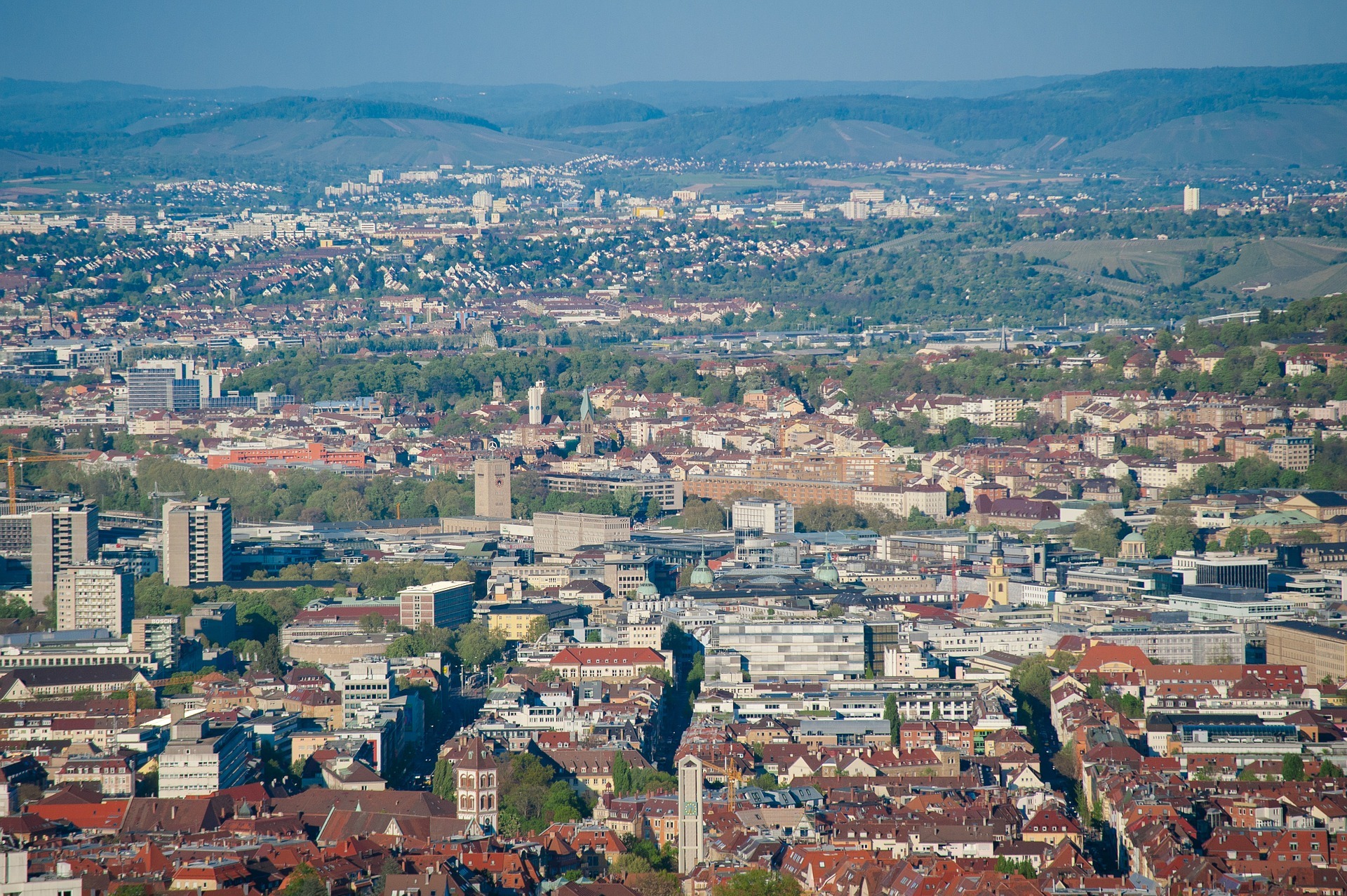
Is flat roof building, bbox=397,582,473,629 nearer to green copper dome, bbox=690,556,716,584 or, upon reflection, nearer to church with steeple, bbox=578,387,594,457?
green copper dome, bbox=690,556,716,584

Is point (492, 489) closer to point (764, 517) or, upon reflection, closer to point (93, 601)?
point (764, 517)

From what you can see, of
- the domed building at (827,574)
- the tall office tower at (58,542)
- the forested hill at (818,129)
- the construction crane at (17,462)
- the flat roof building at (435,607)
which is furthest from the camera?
the forested hill at (818,129)

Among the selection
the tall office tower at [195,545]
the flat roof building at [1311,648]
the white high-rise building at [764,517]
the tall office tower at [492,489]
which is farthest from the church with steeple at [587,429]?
the flat roof building at [1311,648]

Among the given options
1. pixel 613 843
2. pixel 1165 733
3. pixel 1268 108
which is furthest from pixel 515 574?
pixel 1268 108

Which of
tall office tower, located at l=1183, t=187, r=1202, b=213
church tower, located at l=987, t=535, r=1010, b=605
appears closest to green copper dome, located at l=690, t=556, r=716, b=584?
church tower, located at l=987, t=535, r=1010, b=605

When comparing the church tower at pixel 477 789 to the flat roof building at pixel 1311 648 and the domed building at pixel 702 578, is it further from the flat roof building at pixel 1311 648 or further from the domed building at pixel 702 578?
the domed building at pixel 702 578

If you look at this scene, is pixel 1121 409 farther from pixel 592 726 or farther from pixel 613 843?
pixel 613 843
